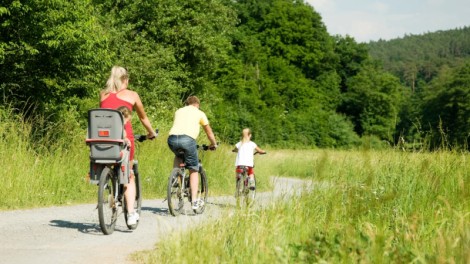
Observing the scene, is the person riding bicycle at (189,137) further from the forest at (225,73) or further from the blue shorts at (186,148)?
the forest at (225,73)

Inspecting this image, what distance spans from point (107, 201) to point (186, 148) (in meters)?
2.48

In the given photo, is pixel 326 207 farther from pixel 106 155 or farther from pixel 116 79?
pixel 116 79

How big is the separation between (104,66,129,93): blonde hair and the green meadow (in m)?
2.14

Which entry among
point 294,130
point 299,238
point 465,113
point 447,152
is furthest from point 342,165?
point 465,113

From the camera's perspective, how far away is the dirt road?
6.61 m

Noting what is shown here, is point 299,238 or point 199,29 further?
point 199,29

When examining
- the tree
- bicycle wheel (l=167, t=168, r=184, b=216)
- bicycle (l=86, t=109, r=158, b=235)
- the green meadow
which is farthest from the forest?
bicycle wheel (l=167, t=168, r=184, b=216)

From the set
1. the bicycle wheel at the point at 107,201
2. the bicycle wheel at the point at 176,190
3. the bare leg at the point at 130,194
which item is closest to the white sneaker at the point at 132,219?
the bare leg at the point at 130,194

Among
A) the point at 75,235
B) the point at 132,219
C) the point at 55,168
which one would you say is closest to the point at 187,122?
the point at 132,219

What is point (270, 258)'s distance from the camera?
5043 mm

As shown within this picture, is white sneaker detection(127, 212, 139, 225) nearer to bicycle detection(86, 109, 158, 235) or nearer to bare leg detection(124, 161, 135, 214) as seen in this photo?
bare leg detection(124, 161, 135, 214)

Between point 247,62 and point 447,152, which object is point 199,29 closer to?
point 247,62

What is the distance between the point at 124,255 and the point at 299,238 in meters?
1.70

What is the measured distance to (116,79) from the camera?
317 inches
